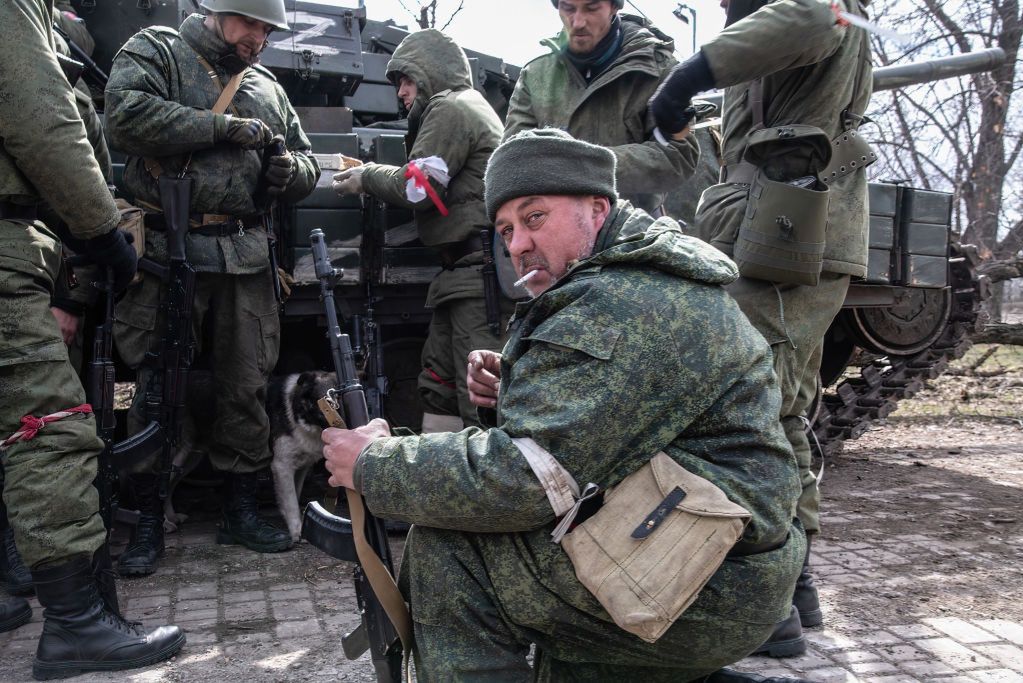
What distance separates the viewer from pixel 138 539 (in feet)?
16.3

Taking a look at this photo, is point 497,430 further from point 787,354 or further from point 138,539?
point 138,539

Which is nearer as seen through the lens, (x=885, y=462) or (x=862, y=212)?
(x=862, y=212)

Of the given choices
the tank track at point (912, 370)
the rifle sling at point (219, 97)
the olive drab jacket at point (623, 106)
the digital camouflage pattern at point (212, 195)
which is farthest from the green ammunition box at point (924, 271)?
the rifle sling at point (219, 97)

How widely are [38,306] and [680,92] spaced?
236 cm

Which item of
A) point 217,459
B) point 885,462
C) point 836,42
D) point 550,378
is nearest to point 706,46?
point 836,42

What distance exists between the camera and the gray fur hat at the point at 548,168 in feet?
8.93

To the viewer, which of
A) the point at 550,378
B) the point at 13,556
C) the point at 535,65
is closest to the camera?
the point at 550,378

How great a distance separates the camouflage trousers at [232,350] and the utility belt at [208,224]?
21 cm

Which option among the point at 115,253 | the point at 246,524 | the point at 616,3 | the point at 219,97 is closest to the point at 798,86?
the point at 616,3

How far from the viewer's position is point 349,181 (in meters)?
5.57

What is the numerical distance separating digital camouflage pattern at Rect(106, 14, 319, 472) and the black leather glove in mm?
87

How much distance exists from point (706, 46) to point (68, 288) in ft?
8.54

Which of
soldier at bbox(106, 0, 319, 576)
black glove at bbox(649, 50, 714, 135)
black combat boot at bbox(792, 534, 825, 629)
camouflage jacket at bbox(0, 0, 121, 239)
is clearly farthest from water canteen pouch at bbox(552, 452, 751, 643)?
soldier at bbox(106, 0, 319, 576)

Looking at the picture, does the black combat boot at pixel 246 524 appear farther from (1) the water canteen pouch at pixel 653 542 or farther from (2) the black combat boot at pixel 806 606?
(1) the water canteen pouch at pixel 653 542
